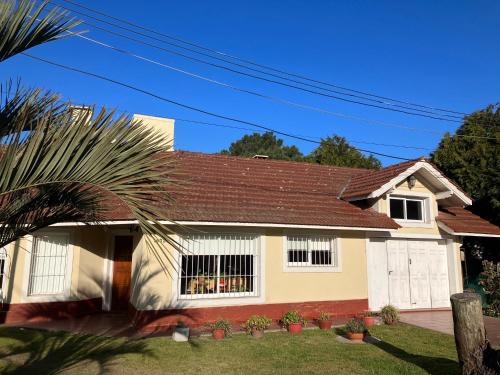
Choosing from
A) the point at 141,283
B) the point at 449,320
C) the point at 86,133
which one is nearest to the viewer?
the point at 86,133

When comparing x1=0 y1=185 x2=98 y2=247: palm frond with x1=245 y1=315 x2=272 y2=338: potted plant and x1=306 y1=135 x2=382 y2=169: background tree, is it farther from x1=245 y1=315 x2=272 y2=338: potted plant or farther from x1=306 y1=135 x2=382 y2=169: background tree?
x1=306 y1=135 x2=382 y2=169: background tree

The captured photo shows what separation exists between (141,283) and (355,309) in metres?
6.52

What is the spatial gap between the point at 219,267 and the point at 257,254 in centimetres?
117

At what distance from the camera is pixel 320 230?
1292 centimetres

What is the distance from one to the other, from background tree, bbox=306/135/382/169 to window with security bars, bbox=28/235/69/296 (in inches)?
940

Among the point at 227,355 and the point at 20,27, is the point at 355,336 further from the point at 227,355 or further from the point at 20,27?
the point at 20,27

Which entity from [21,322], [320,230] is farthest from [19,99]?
[320,230]

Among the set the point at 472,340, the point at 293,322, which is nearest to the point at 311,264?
the point at 293,322

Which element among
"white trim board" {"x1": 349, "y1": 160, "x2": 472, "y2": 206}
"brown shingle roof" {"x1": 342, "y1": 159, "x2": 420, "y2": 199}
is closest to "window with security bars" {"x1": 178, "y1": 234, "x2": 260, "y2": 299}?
"brown shingle roof" {"x1": 342, "y1": 159, "x2": 420, "y2": 199}

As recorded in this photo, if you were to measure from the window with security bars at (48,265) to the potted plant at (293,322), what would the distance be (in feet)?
21.3

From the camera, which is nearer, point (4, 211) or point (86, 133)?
point (86, 133)

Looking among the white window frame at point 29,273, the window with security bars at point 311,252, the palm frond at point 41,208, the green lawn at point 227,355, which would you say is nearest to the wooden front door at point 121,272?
the white window frame at point 29,273

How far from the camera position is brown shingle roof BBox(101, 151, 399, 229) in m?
11.5

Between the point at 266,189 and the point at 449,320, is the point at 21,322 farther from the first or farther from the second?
the point at 449,320
